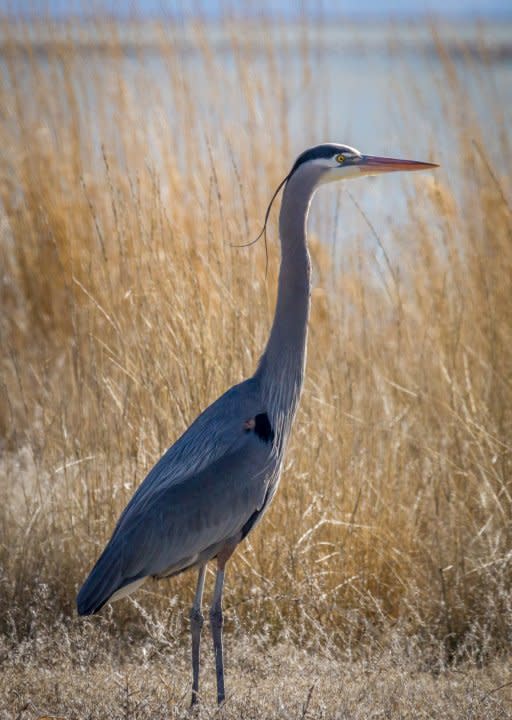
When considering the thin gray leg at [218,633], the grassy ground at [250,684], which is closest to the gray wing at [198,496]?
the thin gray leg at [218,633]

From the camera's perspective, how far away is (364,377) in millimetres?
4504

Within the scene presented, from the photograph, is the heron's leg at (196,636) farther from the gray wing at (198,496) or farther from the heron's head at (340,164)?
the heron's head at (340,164)

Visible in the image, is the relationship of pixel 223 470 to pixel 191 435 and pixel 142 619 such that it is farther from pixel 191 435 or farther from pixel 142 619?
pixel 142 619

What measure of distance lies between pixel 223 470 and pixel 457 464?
1.33 metres

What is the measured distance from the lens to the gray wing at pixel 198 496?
10.4ft

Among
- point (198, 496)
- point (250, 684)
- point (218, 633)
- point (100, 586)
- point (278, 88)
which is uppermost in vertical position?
point (278, 88)

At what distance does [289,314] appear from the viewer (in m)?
3.33

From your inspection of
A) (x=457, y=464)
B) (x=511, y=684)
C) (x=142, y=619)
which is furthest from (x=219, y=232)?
(x=511, y=684)

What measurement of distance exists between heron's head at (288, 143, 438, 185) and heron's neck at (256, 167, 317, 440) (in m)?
0.04

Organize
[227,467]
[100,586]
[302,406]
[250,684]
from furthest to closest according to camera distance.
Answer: [302,406]
[250,684]
[227,467]
[100,586]

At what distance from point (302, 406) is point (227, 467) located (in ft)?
3.85

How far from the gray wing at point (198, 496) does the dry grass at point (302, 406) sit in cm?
39

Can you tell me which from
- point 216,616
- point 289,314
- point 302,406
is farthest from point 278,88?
point 216,616

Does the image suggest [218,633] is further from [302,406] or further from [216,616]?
[302,406]
